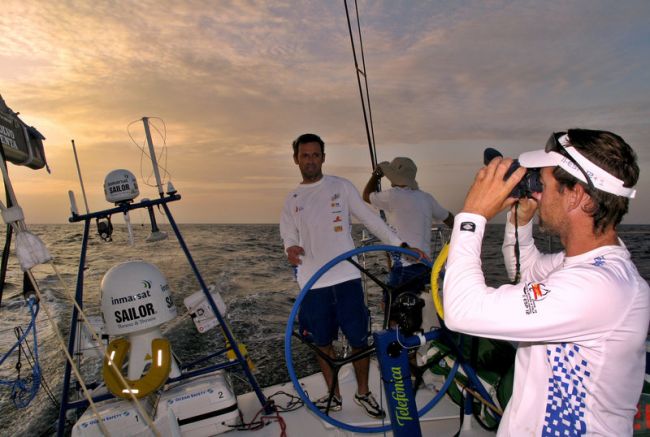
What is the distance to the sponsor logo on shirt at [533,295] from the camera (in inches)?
35.9

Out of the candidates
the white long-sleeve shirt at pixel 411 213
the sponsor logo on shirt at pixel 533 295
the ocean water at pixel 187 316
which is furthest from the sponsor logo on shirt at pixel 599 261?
the white long-sleeve shirt at pixel 411 213

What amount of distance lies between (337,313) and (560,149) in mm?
1816

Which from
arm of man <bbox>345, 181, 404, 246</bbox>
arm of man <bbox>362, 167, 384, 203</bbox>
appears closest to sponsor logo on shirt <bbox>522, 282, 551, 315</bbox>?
arm of man <bbox>345, 181, 404, 246</bbox>

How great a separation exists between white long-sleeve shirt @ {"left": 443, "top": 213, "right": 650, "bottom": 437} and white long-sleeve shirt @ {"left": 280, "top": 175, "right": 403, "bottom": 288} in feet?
4.85

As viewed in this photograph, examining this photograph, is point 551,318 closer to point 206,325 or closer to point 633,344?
point 633,344

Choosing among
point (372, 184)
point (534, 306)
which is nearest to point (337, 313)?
point (372, 184)

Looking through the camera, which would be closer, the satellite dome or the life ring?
the life ring

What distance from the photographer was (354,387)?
2.99 m

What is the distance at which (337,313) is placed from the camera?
258 cm

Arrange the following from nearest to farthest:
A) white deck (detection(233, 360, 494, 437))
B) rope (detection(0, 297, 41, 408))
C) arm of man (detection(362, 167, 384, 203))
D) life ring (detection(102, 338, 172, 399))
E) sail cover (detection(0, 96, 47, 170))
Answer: sail cover (detection(0, 96, 47, 170)) → rope (detection(0, 297, 41, 408)) → life ring (detection(102, 338, 172, 399)) → white deck (detection(233, 360, 494, 437)) → arm of man (detection(362, 167, 384, 203))

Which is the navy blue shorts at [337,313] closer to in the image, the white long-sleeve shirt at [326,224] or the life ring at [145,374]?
the white long-sleeve shirt at [326,224]

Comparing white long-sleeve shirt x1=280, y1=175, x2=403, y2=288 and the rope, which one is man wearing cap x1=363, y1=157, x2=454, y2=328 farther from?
the rope

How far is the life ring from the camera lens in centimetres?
224

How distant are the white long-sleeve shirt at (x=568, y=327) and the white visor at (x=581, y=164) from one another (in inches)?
5.9
